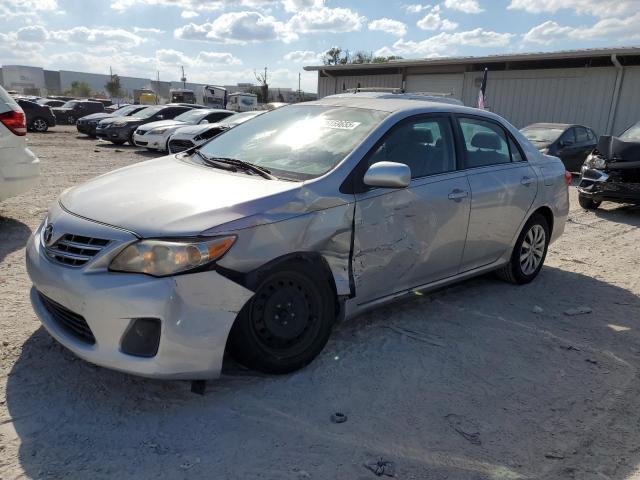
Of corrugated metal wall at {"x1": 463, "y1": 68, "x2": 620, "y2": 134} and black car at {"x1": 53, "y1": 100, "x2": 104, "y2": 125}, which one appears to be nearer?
corrugated metal wall at {"x1": 463, "y1": 68, "x2": 620, "y2": 134}

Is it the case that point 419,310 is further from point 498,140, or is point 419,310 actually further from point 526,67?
point 526,67

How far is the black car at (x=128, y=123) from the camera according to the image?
18.1 metres

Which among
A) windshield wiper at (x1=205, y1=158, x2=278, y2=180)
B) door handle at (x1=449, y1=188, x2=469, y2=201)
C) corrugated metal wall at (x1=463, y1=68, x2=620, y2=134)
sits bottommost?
door handle at (x1=449, y1=188, x2=469, y2=201)

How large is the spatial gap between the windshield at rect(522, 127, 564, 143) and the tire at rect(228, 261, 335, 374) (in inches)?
459

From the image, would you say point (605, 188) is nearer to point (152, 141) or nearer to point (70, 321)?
point (70, 321)

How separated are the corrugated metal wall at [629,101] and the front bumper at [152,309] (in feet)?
61.1

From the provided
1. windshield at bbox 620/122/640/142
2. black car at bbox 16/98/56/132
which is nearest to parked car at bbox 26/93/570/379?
windshield at bbox 620/122/640/142

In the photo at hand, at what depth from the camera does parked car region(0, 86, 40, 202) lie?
18.1ft

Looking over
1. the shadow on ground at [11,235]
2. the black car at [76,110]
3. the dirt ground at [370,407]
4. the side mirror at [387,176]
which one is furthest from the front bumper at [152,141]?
the black car at [76,110]

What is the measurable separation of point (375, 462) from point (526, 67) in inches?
813

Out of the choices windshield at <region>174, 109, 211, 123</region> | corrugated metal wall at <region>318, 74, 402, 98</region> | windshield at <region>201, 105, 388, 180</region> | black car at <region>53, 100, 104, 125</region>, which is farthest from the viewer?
black car at <region>53, 100, 104, 125</region>

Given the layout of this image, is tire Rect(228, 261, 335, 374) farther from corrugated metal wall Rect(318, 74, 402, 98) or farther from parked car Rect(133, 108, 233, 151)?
corrugated metal wall Rect(318, 74, 402, 98)

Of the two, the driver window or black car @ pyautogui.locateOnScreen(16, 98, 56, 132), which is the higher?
the driver window

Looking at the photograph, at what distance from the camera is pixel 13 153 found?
18.4 feet
